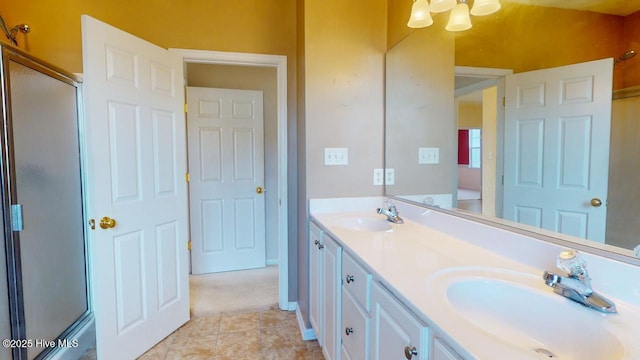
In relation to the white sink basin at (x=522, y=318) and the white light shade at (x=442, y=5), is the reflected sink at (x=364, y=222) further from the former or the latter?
the white light shade at (x=442, y=5)

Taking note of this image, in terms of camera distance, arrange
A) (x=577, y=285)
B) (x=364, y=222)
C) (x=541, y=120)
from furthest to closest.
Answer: (x=364, y=222) < (x=541, y=120) < (x=577, y=285)

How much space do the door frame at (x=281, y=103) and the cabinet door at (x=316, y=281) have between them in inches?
20.0

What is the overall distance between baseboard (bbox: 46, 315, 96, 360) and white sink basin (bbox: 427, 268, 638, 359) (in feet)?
6.91

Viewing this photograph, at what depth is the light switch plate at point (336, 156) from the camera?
2.01m

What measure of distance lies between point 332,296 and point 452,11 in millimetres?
1542

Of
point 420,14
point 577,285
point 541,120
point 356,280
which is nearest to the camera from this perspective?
point 577,285

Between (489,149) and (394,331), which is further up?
(489,149)

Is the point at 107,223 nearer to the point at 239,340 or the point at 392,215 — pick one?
the point at 239,340

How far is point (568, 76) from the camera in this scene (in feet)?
3.30

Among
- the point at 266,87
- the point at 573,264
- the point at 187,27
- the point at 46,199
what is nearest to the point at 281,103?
the point at 187,27

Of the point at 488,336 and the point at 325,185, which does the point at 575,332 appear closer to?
the point at 488,336

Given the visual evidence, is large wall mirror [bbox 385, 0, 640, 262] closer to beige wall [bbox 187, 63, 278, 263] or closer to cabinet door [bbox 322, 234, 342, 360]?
cabinet door [bbox 322, 234, 342, 360]

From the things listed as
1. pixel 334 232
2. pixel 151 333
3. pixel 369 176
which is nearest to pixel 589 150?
pixel 334 232

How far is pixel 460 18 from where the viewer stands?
1.52 m
